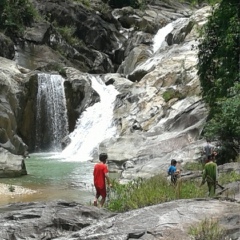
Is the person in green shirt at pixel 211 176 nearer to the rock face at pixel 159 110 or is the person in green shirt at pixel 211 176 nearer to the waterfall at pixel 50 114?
the rock face at pixel 159 110

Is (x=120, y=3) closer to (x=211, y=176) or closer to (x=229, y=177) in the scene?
(x=229, y=177)

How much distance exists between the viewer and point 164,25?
47688mm

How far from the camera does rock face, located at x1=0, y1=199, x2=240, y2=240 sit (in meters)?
7.04

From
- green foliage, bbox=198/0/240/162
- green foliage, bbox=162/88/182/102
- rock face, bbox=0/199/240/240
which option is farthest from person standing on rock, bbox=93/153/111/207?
green foliage, bbox=162/88/182/102

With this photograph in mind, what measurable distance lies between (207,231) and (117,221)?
1.59 meters

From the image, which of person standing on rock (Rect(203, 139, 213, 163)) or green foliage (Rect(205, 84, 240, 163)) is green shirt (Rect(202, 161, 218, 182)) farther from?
green foliage (Rect(205, 84, 240, 163))

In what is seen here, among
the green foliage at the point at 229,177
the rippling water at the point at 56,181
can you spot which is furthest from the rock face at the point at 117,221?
the rippling water at the point at 56,181

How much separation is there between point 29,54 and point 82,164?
55.3 ft

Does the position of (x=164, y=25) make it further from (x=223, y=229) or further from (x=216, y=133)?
(x=223, y=229)

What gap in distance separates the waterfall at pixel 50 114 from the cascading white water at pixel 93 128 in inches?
42.1

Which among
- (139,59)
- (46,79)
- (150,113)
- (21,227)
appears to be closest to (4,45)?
(46,79)

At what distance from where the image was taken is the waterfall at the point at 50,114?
31953mm

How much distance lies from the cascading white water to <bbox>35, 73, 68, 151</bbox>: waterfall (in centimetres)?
107

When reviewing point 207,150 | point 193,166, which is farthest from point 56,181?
point 207,150
